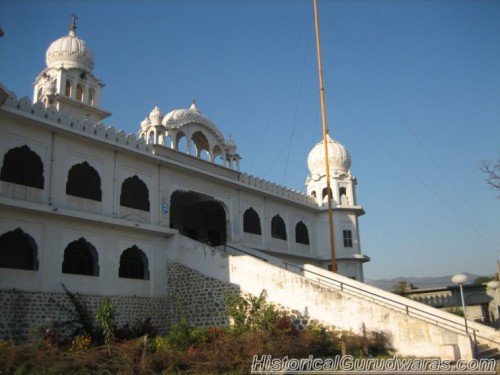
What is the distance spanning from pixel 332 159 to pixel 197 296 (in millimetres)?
15091

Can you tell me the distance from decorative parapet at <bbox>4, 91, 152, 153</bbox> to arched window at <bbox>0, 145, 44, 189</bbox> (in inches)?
51.5

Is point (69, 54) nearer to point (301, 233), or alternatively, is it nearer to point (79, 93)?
point (79, 93)

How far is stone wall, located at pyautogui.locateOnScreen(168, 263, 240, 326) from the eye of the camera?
1834 centimetres

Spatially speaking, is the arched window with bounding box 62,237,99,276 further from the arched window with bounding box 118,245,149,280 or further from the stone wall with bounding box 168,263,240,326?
the stone wall with bounding box 168,263,240,326

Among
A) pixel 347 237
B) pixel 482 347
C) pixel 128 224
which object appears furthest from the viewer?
pixel 347 237

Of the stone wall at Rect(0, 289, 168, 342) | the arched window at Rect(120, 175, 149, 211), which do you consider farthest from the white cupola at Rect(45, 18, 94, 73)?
the stone wall at Rect(0, 289, 168, 342)

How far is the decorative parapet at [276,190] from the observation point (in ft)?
82.6

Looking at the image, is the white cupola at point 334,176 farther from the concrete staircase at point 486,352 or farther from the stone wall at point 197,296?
the concrete staircase at point 486,352

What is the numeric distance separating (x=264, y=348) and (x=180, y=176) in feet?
36.1

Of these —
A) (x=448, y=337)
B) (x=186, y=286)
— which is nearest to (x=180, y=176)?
(x=186, y=286)

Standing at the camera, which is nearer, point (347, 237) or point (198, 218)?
point (198, 218)

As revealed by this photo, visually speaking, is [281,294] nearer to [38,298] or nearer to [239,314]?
[239,314]

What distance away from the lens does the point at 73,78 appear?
81.8ft

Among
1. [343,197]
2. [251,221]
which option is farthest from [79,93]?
[343,197]
